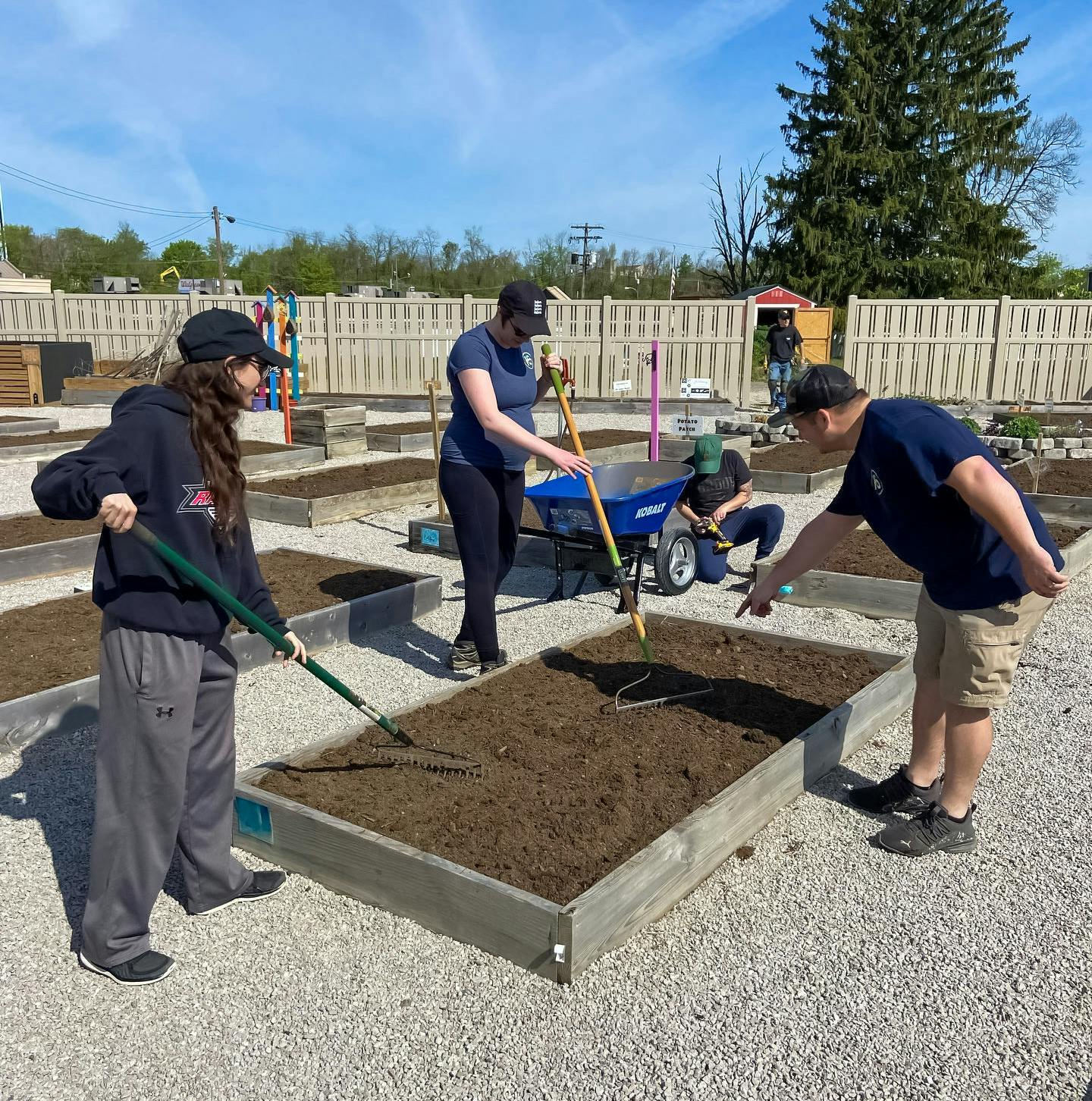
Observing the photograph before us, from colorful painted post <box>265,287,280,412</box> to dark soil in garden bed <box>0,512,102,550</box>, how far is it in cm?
829

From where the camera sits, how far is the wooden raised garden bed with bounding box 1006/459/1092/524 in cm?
844

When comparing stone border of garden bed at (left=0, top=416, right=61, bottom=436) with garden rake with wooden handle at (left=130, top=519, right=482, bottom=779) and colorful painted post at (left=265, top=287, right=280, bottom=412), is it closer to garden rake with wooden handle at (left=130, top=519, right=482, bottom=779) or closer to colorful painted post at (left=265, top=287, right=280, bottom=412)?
colorful painted post at (left=265, top=287, right=280, bottom=412)

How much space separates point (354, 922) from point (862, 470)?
85.7 inches

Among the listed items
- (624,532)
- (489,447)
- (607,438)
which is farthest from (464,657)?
(607,438)

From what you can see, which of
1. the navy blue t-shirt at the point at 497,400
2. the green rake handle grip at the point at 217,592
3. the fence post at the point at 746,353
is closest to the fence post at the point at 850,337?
the fence post at the point at 746,353

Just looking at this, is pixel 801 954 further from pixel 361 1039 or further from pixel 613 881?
pixel 361 1039

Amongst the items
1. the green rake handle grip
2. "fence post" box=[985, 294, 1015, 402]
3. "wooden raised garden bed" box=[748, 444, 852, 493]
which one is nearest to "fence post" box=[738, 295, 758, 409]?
"fence post" box=[985, 294, 1015, 402]

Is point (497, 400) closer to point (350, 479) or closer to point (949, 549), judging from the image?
point (949, 549)

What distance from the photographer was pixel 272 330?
1712 cm

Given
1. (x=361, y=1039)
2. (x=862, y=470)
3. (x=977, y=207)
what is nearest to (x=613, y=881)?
(x=361, y=1039)

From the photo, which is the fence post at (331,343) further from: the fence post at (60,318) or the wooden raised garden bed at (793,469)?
the wooden raised garden bed at (793,469)

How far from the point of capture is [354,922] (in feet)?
9.91

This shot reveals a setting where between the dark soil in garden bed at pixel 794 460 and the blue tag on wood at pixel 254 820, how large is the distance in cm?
807

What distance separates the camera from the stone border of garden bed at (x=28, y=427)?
13923 mm
